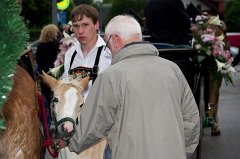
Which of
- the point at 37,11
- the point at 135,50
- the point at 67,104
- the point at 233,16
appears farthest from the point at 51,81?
the point at 233,16

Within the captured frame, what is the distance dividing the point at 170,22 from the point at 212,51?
804 millimetres

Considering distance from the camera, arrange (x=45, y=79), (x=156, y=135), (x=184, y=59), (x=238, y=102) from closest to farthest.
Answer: (x=156, y=135)
(x=45, y=79)
(x=184, y=59)
(x=238, y=102)

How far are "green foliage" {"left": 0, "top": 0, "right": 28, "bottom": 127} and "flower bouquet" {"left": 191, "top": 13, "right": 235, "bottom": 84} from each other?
577 centimetres

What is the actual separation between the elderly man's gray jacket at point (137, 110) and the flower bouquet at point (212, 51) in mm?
4699

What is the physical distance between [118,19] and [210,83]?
5.96 meters

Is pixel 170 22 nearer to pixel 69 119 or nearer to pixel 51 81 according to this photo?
pixel 51 81

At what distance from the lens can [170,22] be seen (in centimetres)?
853

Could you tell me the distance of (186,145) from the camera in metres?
4.32

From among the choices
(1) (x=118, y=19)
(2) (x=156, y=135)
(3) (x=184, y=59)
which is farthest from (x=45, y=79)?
(3) (x=184, y=59)

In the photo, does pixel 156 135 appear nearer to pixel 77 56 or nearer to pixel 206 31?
pixel 77 56

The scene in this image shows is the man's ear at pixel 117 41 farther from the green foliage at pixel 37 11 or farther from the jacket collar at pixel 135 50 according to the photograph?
the green foliage at pixel 37 11

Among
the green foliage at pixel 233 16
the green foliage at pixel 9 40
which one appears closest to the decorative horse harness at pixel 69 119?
the green foliage at pixel 9 40

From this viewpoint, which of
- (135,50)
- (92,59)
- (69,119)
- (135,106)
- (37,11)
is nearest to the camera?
(135,106)

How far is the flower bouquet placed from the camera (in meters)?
8.75
